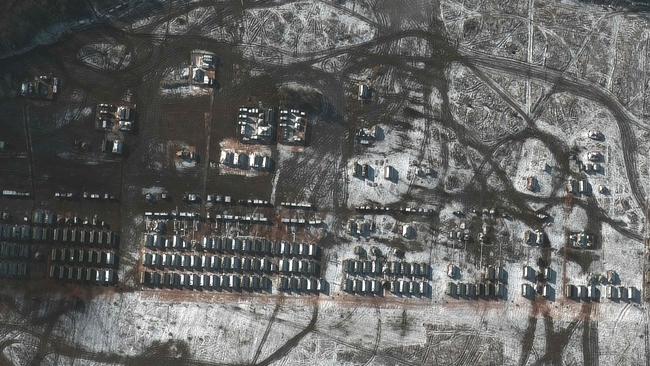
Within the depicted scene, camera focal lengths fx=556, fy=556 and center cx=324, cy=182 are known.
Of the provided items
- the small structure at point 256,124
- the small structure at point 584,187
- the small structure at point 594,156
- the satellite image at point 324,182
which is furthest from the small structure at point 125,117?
the small structure at point 594,156

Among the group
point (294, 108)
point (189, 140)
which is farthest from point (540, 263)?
point (189, 140)

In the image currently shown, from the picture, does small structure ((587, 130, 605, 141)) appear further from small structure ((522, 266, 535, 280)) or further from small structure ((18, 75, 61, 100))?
small structure ((18, 75, 61, 100))

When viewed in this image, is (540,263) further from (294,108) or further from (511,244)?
(294,108)

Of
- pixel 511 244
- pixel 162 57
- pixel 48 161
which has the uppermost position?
pixel 162 57

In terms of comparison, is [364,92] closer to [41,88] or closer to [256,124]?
[256,124]

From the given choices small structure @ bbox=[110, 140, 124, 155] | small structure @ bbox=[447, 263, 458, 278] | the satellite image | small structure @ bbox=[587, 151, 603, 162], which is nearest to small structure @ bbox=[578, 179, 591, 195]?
the satellite image

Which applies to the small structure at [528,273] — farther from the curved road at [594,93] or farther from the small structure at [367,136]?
the small structure at [367,136]
